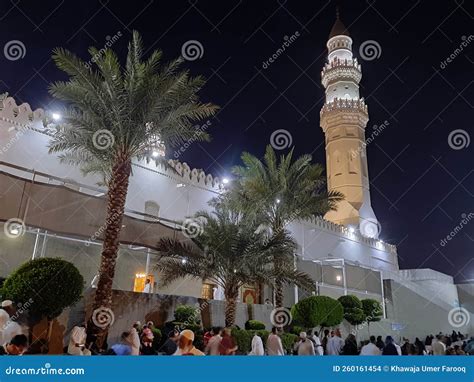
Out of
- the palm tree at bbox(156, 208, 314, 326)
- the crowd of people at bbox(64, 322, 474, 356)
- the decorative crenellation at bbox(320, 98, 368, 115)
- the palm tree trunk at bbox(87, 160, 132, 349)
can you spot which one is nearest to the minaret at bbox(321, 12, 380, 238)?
the decorative crenellation at bbox(320, 98, 368, 115)

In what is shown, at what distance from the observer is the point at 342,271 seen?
2225 centimetres

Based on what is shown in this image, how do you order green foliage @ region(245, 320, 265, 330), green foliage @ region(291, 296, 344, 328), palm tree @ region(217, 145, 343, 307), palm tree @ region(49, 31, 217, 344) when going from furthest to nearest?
1. palm tree @ region(217, 145, 343, 307)
2. green foliage @ region(291, 296, 344, 328)
3. green foliage @ region(245, 320, 265, 330)
4. palm tree @ region(49, 31, 217, 344)

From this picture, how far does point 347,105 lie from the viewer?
123 feet

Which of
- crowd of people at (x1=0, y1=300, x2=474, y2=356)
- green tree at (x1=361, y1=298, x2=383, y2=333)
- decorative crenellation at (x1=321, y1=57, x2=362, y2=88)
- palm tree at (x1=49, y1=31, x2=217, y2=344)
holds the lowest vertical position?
crowd of people at (x1=0, y1=300, x2=474, y2=356)

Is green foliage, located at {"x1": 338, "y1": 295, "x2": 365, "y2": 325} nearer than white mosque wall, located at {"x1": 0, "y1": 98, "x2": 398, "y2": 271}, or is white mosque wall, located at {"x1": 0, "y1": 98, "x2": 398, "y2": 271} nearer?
white mosque wall, located at {"x1": 0, "y1": 98, "x2": 398, "y2": 271}

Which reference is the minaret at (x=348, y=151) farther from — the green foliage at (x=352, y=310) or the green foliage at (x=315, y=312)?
the green foliage at (x=315, y=312)

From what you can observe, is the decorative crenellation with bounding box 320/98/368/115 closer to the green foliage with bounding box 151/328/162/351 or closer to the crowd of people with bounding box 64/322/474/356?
the crowd of people with bounding box 64/322/474/356

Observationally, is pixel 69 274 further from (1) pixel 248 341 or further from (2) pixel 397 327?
(2) pixel 397 327

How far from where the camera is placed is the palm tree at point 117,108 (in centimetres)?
1103

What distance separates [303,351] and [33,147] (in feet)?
38.6

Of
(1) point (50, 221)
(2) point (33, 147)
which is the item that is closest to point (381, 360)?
(1) point (50, 221)

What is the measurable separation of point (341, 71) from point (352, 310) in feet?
92.3

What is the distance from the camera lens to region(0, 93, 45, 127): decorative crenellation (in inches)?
573

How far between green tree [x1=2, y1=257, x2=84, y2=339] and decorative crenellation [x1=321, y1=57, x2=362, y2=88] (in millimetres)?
36766
